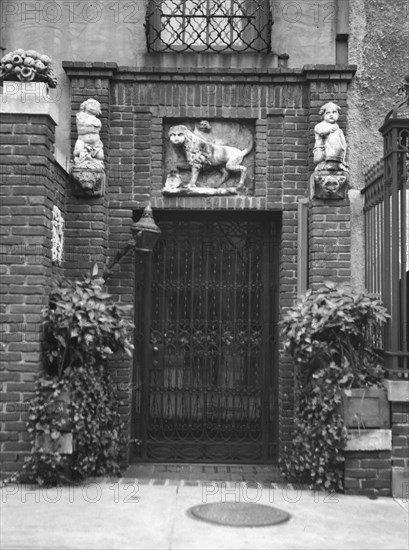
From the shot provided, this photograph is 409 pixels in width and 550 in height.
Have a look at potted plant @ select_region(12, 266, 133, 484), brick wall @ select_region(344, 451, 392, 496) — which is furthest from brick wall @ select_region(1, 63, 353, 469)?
brick wall @ select_region(344, 451, 392, 496)

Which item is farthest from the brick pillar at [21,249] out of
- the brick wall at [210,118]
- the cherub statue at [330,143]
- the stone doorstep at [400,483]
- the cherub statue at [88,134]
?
the stone doorstep at [400,483]

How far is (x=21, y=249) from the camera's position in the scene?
6.82m

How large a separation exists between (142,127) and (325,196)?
7.25ft

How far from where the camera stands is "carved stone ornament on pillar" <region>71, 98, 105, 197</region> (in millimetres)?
7773

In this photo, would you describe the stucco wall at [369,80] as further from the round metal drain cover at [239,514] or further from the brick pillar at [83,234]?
the round metal drain cover at [239,514]

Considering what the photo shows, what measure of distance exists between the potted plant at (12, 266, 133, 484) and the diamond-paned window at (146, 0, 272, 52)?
315 centimetres

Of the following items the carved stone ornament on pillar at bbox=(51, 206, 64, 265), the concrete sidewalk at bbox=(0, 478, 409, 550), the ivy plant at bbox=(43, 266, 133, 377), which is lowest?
the concrete sidewalk at bbox=(0, 478, 409, 550)

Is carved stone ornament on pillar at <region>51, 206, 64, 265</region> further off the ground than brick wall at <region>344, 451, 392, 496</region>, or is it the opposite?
carved stone ornament on pillar at <region>51, 206, 64, 265</region>

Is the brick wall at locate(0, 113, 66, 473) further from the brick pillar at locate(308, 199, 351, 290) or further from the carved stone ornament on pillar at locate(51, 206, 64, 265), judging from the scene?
the brick pillar at locate(308, 199, 351, 290)

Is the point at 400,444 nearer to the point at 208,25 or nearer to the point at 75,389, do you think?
the point at 75,389

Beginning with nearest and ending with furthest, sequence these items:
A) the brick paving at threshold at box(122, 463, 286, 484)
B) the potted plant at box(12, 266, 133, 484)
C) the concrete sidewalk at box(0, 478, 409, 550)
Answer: the concrete sidewalk at box(0, 478, 409, 550)
the potted plant at box(12, 266, 133, 484)
the brick paving at threshold at box(122, 463, 286, 484)

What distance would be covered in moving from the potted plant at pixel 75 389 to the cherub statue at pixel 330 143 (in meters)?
2.72

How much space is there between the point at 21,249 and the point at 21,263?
0.13 meters

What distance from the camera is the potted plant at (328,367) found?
6.68 metres
